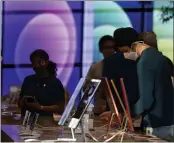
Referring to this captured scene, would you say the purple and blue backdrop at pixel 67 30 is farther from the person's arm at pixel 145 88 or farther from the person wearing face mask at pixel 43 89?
the person's arm at pixel 145 88

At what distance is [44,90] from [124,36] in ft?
2.78

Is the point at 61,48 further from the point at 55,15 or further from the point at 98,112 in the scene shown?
the point at 98,112

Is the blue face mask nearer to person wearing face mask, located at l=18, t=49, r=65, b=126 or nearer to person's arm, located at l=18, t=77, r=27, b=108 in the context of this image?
person wearing face mask, located at l=18, t=49, r=65, b=126

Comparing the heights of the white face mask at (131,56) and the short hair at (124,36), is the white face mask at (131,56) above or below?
below

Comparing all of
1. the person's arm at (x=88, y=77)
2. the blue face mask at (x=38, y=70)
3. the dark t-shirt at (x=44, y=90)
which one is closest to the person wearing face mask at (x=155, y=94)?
the person's arm at (x=88, y=77)

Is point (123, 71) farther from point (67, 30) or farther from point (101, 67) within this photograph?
point (67, 30)

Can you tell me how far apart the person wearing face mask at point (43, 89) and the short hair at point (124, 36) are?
0.59 m

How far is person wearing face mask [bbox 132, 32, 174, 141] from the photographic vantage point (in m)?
4.03

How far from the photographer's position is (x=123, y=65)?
169 inches

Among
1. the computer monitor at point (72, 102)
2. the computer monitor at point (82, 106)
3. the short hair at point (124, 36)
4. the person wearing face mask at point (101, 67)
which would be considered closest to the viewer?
the computer monitor at point (82, 106)

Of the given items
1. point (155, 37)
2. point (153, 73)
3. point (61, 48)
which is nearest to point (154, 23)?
point (155, 37)

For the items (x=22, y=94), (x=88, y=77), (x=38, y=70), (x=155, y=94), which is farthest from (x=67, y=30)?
(x=155, y=94)

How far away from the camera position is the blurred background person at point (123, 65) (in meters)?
4.22

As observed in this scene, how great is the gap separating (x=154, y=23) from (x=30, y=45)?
1106 millimetres
